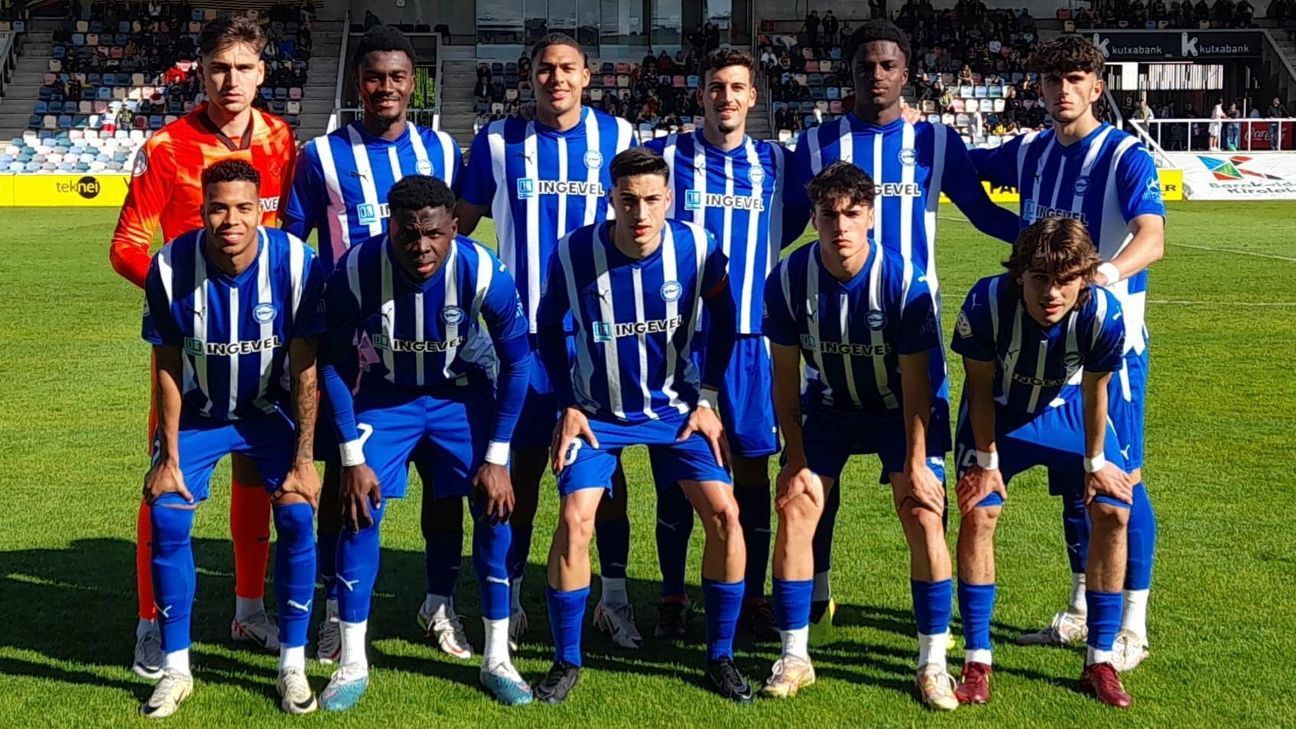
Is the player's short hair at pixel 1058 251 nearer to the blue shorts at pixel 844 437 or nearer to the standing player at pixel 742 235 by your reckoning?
the blue shorts at pixel 844 437

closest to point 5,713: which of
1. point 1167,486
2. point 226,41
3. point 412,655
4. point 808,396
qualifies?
point 412,655

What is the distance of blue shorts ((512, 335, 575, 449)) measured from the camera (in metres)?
4.90

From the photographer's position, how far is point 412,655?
15.8 feet

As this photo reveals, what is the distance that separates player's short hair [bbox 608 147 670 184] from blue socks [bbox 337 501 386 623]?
1265 millimetres

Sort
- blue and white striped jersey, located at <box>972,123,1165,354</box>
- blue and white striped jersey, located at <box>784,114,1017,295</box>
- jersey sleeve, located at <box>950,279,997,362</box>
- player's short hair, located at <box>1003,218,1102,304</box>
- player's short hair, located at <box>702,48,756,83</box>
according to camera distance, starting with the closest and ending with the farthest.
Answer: player's short hair, located at <box>1003,218,1102,304</box> → jersey sleeve, located at <box>950,279,997,362</box> → blue and white striped jersey, located at <box>972,123,1165,354</box> → player's short hair, located at <box>702,48,756,83</box> → blue and white striped jersey, located at <box>784,114,1017,295</box>

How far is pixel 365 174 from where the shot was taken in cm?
480

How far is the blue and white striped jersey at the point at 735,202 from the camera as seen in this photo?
4914 millimetres

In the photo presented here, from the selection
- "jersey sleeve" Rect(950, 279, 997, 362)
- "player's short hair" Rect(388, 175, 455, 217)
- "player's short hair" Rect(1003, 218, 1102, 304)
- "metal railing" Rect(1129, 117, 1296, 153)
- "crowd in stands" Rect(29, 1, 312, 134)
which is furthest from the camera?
"crowd in stands" Rect(29, 1, 312, 134)

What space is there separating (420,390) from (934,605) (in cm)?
173

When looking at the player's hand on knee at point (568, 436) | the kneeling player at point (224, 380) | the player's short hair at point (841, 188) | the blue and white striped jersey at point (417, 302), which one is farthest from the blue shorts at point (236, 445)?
the player's short hair at point (841, 188)

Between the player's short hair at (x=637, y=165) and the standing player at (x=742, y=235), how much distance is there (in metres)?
0.47

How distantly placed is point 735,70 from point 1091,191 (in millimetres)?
1262

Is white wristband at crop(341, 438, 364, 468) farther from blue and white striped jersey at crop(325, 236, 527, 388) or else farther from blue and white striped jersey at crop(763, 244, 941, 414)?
blue and white striped jersey at crop(763, 244, 941, 414)

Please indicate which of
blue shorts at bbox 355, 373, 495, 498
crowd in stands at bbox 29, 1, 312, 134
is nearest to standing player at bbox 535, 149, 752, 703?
blue shorts at bbox 355, 373, 495, 498
